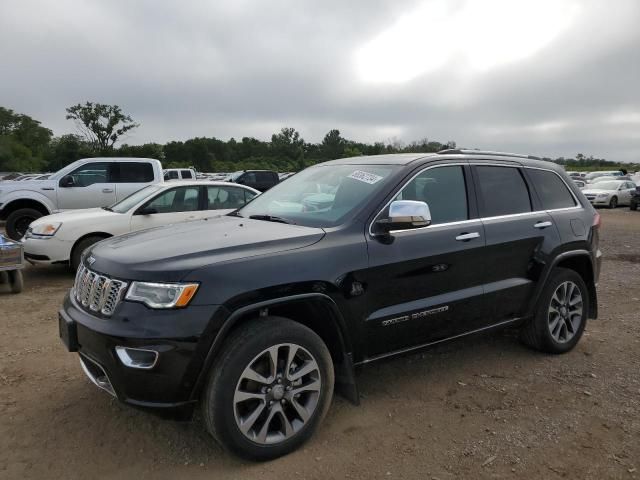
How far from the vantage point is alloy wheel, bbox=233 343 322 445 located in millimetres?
2697

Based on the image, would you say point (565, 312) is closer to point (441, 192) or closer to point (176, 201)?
point (441, 192)

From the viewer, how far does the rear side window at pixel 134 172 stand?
10828 millimetres

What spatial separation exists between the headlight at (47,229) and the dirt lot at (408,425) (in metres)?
2.84

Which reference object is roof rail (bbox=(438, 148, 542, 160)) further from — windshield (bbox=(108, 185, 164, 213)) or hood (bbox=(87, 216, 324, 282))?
windshield (bbox=(108, 185, 164, 213))

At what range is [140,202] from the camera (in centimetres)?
759

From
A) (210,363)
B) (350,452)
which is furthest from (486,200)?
(210,363)

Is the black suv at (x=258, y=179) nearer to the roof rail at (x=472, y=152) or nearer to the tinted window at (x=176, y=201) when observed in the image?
the tinted window at (x=176, y=201)

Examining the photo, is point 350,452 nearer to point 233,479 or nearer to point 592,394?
point 233,479

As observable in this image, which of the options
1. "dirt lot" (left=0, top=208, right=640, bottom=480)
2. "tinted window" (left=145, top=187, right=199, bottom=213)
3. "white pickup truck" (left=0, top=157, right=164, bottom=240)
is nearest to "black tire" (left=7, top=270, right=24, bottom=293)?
"tinted window" (left=145, top=187, right=199, bottom=213)

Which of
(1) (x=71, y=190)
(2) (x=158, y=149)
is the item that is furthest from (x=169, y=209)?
(2) (x=158, y=149)

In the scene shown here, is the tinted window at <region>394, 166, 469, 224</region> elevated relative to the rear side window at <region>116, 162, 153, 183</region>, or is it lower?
lower

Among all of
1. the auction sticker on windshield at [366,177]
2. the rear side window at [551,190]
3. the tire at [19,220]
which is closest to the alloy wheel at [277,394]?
the auction sticker on windshield at [366,177]

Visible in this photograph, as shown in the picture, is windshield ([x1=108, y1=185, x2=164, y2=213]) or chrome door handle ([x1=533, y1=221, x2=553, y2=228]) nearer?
chrome door handle ([x1=533, y1=221, x2=553, y2=228])

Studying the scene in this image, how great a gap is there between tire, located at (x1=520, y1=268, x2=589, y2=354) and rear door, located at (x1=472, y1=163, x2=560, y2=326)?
0.79 ft
